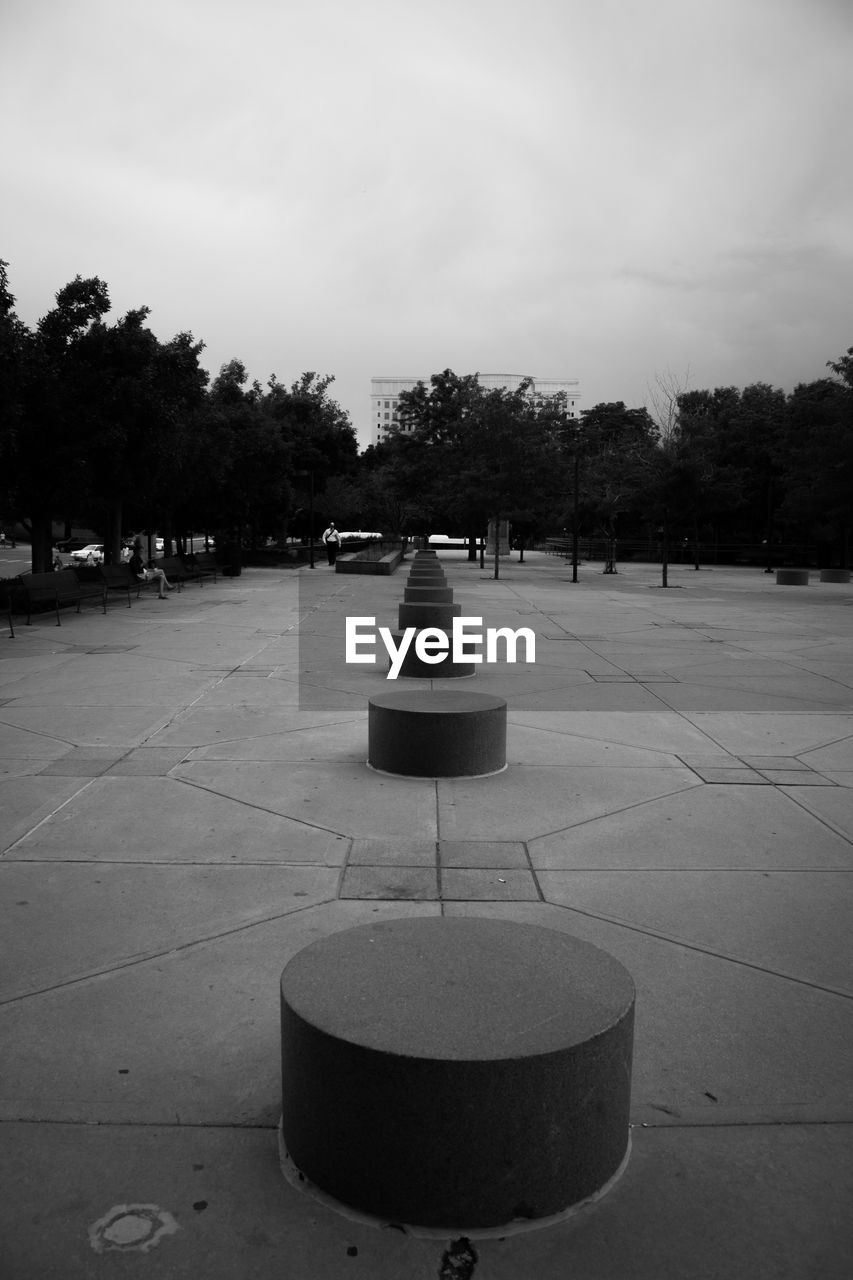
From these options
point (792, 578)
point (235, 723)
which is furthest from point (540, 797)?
point (792, 578)

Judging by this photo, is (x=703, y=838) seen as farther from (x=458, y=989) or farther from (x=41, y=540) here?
(x=41, y=540)

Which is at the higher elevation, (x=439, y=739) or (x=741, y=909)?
(x=439, y=739)

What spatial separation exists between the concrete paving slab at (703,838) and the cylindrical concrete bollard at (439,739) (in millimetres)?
1271

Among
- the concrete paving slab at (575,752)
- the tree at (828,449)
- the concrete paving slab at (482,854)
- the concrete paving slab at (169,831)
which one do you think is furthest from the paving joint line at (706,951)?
the tree at (828,449)

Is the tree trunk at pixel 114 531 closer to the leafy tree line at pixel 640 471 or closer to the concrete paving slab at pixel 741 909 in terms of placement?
the leafy tree line at pixel 640 471

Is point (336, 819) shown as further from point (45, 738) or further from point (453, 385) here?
point (453, 385)

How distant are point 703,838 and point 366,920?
7.81ft

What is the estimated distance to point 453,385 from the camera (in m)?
64.6

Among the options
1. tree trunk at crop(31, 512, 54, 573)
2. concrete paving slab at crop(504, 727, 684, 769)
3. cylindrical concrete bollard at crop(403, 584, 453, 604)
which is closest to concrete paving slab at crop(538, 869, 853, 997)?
concrete paving slab at crop(504, 727, 684, 769)

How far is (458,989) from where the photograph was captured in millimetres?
3123

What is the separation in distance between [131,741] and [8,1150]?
5970 millimetres

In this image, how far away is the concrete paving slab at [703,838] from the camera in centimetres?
587

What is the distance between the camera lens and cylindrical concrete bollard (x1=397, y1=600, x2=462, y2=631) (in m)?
14.6

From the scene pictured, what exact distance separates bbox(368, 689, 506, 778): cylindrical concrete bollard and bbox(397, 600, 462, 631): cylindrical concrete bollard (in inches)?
264
